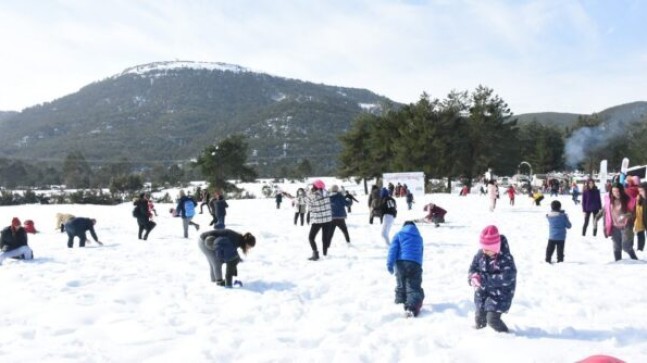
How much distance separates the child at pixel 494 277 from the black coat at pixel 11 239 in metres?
10.0

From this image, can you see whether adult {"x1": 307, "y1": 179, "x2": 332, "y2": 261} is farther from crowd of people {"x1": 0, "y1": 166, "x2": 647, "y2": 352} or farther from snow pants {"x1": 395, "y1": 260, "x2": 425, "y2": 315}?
snow pants {"x1": 395, "y1": 260, "x2": 425, "y2": 315}

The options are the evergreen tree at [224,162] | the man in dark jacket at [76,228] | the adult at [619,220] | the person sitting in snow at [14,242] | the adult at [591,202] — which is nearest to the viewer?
the adult at [619,220]

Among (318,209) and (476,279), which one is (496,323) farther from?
(318,209)

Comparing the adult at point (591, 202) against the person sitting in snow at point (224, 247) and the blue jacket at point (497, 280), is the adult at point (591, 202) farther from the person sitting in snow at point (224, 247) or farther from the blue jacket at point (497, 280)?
the person sitting in snow at point (224, 247)

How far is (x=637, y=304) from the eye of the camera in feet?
23.9

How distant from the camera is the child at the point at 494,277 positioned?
19.0ft

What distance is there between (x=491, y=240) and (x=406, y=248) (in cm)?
130

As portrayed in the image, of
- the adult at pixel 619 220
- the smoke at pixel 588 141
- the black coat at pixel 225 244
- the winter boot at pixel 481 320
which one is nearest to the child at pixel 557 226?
the adult at pixel 619 220

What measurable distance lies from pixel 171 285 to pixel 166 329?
8.36 ft

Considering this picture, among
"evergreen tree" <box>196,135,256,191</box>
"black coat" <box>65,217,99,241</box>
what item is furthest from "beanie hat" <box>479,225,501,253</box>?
"evergreen tree" <box>196,135,256,191</box>

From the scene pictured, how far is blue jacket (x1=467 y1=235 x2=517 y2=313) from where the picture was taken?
580 centimetres

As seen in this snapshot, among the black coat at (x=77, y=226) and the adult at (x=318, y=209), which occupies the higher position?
the adult at (x=318, y=209)

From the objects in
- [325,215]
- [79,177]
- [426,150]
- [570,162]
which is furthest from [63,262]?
[79,177]

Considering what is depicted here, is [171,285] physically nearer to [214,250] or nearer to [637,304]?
[214,250]
